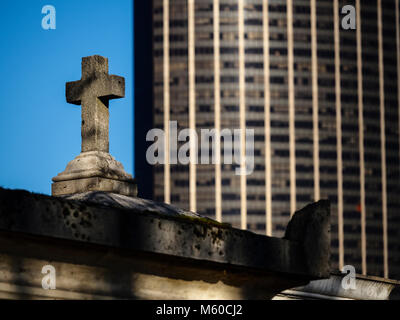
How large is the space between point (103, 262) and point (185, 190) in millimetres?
184316

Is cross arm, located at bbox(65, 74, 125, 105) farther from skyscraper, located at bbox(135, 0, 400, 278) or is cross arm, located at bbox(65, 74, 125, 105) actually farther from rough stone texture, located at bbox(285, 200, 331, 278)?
skyscraper, located at bbox(135, 0, 400, 278)

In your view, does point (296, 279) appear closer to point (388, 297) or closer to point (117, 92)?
point (117, 92)

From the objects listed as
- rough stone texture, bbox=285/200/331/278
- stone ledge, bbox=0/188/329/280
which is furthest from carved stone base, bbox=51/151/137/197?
rough stone texture, bbox=285/200/331/278

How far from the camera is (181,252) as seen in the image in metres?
7.93

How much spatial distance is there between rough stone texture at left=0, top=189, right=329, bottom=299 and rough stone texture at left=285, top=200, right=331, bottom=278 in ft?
0.10

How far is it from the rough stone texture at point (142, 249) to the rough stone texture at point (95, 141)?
46 cm

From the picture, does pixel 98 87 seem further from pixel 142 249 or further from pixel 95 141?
pixel 142 249

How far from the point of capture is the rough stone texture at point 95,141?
9445mm

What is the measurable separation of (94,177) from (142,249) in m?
1.97

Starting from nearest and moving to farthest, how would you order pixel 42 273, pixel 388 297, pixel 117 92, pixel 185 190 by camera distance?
pixel 42 273
pixel 117 92
pixel 388 297
pixel 185 190

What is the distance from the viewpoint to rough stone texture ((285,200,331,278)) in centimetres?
889
